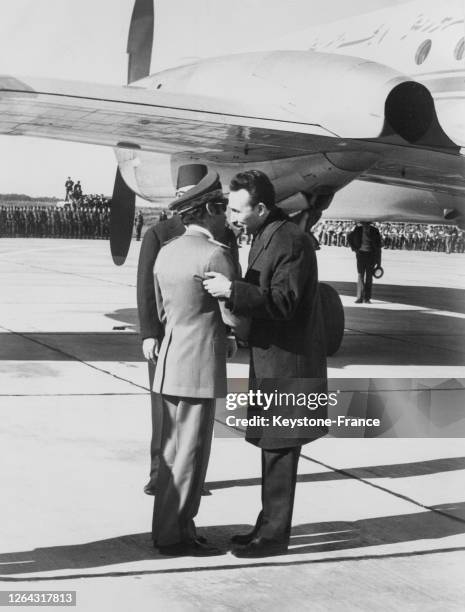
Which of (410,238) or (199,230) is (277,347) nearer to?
(199,230)

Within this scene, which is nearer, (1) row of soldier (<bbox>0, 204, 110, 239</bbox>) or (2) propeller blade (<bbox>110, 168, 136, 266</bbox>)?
(2) propeller blade (<bbox>110, 168, 136, 266</bbox>)

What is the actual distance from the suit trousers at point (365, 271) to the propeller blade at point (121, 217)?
519 centimetres

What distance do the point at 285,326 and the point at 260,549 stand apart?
95cm

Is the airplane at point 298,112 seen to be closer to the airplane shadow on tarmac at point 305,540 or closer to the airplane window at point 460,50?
the airplane window at point 460,50

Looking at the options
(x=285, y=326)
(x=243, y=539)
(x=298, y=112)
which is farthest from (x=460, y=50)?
(x=243, y=539)

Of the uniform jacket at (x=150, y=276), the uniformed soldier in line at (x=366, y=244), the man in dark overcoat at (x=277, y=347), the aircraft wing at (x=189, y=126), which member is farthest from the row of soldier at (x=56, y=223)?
the man in dark overcoat at (x=277, y=347)

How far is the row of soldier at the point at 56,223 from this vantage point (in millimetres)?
49031

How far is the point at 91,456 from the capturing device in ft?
18.5

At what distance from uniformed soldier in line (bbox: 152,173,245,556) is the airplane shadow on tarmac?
0.16 m

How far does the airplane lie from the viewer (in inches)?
348

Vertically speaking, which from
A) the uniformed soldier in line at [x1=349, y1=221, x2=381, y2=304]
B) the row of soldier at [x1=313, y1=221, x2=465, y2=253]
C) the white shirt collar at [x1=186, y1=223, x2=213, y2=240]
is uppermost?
the white shirt collar at [x1=186, y1=223, x2=213, y2=240]

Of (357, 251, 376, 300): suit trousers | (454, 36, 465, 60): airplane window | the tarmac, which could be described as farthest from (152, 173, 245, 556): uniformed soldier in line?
(357, 251, 376, 300): suit trousers

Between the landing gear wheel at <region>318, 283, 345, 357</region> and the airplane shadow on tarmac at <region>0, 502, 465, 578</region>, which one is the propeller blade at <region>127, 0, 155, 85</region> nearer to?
the landing gear wheel at <region>318, 283, 345, 357</region>

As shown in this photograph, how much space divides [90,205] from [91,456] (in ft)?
145
